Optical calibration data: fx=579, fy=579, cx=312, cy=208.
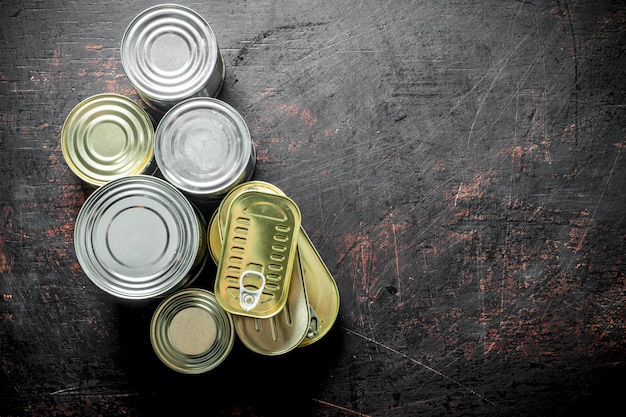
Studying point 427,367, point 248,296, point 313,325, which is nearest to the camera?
point 248,296

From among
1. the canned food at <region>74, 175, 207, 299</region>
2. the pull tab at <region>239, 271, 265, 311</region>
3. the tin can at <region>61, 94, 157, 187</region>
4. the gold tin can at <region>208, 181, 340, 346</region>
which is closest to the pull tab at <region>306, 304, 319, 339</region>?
the gold tin can at <region>208, 181, 340, 346</region>

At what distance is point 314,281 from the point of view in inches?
74.7

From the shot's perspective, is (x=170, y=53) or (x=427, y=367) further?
(x=427, y=367)

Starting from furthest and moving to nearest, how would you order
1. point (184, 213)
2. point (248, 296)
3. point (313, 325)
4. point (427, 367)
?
point (427, 367) → point (313, 325) → point (184, 213) → point (248, 296)

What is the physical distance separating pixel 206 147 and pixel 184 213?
0.22 meters

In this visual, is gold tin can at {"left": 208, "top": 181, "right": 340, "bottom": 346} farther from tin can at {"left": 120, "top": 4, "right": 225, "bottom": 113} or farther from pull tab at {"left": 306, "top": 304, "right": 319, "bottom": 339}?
tin can at {"left": 120, "top": 4, "right": 225, "bottom": 113}

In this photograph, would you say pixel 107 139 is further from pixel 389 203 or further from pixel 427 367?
pixel 427 367

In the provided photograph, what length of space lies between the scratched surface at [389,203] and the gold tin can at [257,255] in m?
0.33

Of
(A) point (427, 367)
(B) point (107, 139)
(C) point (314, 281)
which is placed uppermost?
(B) point (107, 139)

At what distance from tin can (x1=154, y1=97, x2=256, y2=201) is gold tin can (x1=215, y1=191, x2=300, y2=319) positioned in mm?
162

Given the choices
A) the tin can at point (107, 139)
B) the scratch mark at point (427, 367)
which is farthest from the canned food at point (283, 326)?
the tin can at point (107, 139)

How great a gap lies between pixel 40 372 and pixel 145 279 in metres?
0.60

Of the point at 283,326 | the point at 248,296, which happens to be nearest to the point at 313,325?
the point at 283,326

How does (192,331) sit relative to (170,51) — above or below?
below
